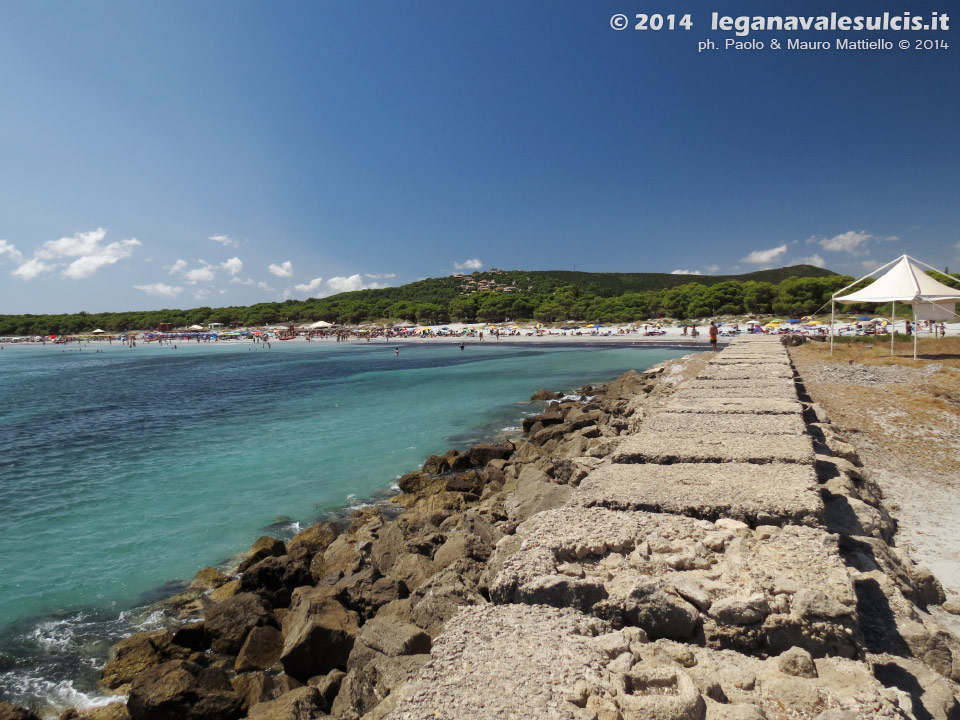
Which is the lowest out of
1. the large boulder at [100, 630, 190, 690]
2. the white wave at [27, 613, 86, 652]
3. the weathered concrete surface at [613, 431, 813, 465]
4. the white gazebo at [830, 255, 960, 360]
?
the white wave at [27, 613, 86, 652]

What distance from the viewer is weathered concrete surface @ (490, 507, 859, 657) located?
8.12 ft

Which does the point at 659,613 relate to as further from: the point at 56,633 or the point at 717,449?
the point at 56,633

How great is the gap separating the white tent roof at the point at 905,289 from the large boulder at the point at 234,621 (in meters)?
18.0

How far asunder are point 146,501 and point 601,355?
3649 centimetres

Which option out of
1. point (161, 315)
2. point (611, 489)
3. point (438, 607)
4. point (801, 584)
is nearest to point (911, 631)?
point (801, 584)

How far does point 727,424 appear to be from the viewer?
5340 mm

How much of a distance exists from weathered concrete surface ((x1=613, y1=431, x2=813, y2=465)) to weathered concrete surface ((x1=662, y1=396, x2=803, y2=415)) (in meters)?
1.06

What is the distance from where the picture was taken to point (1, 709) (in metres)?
4.15

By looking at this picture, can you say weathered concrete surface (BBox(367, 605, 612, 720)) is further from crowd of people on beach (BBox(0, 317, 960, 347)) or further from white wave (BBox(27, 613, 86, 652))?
crowd of people on beach (BBox(0, 317, 960, 347))

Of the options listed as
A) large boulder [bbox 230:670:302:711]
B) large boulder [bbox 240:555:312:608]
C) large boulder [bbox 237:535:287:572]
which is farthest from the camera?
large boulder [bbox 237:535:287:572]

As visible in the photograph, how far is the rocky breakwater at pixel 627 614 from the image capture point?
215 centimetres

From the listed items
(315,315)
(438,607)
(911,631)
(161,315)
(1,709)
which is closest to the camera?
(911,631)

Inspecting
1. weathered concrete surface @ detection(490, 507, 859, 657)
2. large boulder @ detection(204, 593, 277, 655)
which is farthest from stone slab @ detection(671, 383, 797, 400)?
large boulder @ detection(204, 593, 277, 655)

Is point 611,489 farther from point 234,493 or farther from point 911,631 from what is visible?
point 234,493
